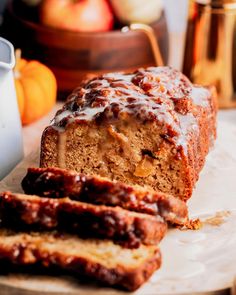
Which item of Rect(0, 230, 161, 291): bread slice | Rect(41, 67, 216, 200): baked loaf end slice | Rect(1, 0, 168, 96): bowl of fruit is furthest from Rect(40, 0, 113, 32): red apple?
Rect(0, 230, 161, 291): bread slice

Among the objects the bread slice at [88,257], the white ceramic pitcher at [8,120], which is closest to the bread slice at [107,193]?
the bread slice at [88,257]

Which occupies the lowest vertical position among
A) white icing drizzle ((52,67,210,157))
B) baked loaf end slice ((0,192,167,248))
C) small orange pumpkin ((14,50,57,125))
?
small orange pumpkin ((14,50,57,125))

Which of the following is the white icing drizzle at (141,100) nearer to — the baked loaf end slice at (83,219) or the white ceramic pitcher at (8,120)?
the white ceramic pitcher at (8,120)

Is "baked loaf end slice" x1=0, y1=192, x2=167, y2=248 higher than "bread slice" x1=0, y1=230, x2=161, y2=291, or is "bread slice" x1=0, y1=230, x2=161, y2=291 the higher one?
"baked loaf end slice" x1=0, y1=192, x2=167, y2=248

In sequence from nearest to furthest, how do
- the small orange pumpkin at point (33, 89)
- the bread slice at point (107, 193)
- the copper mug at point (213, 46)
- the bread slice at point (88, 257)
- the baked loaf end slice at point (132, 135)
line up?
the bread slice at point (88, 257) < the bread slice at point (107, 193) < the baked loaf end slice at point (132, 135) < the small orange pumpkin at point (33, 89) < the copper mug at point (213, 46)

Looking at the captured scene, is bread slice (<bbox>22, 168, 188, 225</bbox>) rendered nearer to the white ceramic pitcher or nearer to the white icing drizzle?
the white icing drizzle

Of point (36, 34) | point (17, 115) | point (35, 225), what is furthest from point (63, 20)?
point (35, 225)
